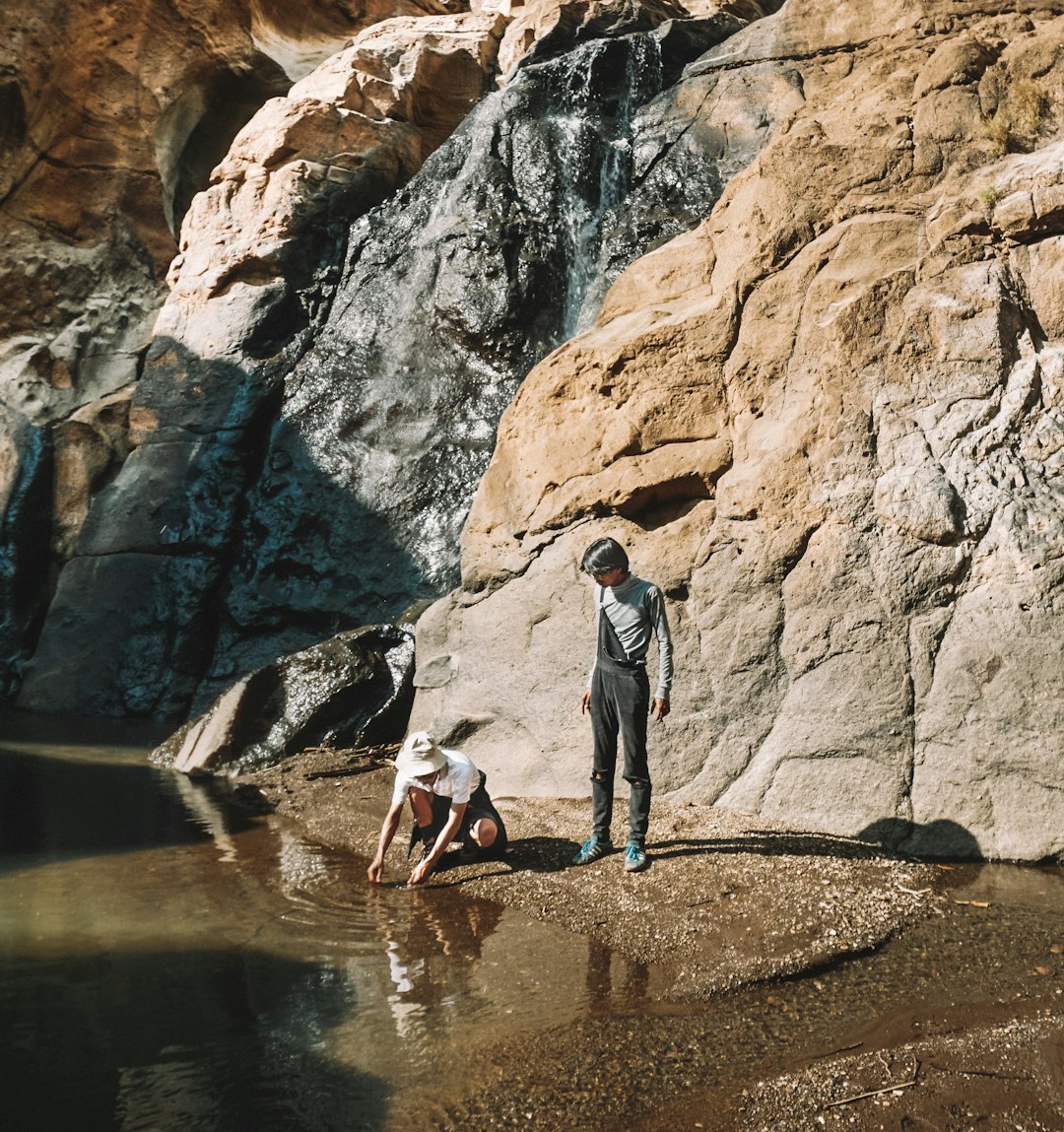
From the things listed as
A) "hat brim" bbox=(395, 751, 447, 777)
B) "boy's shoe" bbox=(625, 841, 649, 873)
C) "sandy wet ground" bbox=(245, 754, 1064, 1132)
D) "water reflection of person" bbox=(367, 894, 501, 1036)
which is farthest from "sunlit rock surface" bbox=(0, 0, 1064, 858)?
"water reflection of person" bbox=(367, 894, 501, 1036)

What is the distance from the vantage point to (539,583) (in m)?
7.62

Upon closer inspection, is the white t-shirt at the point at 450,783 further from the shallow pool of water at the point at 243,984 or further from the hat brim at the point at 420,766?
the shallow pool of water at the point at 243,984

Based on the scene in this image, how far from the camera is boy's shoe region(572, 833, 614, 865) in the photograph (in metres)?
5.71

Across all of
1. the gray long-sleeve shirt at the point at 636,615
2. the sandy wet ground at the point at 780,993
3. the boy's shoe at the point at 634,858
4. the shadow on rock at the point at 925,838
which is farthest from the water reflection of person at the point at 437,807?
the shadow on rock at the point at 925,838

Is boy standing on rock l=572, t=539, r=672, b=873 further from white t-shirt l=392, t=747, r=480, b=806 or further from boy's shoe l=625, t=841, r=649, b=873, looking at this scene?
white t-shirt l=392, t=747, r=480, b=806

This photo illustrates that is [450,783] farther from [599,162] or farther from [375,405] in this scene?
[599,162]

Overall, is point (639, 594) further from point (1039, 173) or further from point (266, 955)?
point (1039, 173)

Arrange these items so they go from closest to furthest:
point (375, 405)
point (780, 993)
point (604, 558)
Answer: point (780, 993) → point (604, 558) → point (375, 405)

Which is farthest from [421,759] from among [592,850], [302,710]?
[302,710]

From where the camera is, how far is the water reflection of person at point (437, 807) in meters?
5.69

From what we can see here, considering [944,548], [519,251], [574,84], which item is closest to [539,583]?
[944,548]

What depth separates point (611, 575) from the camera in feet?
18.4

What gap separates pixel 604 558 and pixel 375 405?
362 inches

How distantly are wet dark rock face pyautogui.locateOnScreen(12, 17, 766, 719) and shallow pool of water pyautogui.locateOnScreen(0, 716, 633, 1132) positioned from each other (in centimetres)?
702
